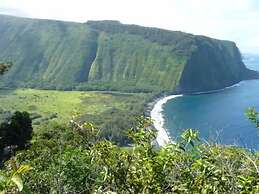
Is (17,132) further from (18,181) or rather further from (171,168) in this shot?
(18,181)

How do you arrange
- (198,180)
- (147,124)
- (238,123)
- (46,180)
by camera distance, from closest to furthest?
(198,180), (147,124), (46,180), (238,123)

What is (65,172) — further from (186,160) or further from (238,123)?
(238,123)

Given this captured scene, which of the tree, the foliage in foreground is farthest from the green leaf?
the tree

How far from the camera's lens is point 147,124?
1156 centimetres

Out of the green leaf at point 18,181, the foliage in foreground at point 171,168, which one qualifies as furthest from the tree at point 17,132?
the green leaf at point 18,181

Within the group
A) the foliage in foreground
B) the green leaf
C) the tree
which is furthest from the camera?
the tree

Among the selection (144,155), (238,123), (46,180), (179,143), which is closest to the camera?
(179,143)

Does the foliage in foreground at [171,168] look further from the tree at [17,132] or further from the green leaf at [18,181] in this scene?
the tree at [17,132]

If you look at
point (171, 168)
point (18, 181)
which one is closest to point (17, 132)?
point (171, 168)

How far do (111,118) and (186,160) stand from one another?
620ft

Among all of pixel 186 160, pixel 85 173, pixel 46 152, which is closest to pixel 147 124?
pixel 186 160

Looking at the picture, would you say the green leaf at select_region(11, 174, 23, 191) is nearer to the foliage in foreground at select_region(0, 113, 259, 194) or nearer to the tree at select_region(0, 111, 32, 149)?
the foliage in foreground at select_region(0, 113, 259, 194)

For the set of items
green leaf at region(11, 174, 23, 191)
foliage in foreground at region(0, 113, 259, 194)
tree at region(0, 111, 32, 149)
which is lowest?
tree at region(0, 111, 32, 149)

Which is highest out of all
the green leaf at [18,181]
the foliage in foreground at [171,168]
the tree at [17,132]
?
the green leaf at [18,181]
